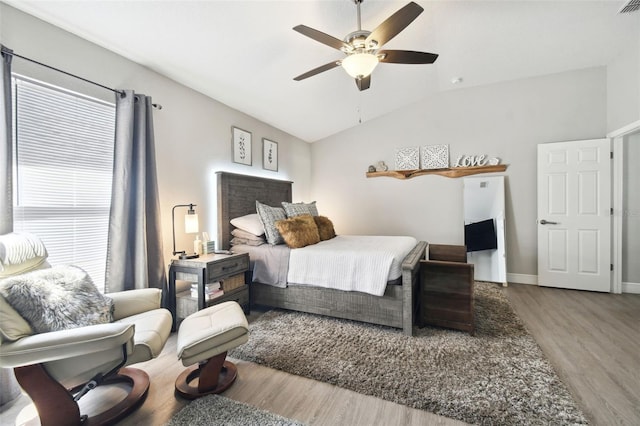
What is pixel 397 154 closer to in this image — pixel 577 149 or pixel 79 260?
pixel 577 149

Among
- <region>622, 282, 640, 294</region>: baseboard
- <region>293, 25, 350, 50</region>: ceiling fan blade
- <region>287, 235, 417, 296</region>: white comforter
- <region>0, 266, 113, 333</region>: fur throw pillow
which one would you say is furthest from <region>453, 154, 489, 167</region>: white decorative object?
<region>0, 266, 113, 333</region>: fur throw pillow

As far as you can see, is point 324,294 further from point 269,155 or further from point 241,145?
point 269,155

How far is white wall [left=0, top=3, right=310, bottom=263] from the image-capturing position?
1.83m

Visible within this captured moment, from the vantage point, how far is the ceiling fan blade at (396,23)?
1666 millimetres

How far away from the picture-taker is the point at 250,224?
3.22 m

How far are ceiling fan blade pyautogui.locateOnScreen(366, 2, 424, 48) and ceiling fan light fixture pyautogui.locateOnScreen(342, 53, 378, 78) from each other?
0.12 m

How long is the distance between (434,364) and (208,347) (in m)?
1.59

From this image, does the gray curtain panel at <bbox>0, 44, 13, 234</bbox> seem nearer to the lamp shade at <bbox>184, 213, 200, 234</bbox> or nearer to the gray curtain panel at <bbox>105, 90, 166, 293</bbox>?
the gray curtain panel at <bbox>105, 90, 166, 293</bbox>

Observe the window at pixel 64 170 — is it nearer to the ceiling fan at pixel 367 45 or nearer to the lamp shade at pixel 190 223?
the lamp shade at pixel 190 223

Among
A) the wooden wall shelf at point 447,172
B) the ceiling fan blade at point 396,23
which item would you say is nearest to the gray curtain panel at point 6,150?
the ceiling fan blade at point 396,23

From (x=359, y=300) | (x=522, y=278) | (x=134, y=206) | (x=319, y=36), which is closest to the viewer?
(x=319, y=36)

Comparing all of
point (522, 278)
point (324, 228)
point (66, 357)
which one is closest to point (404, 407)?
point (66, 357)

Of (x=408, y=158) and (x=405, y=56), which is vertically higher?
(x=405, y=56)

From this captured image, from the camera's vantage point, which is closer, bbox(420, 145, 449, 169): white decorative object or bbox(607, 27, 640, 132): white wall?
bbox(607, 27, 640, 132): white wall
